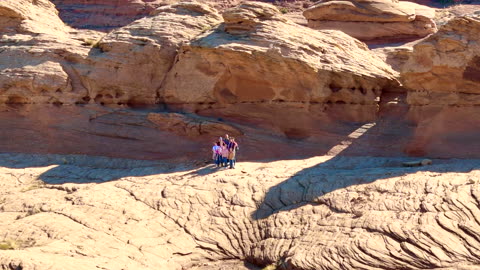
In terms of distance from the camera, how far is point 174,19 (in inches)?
886

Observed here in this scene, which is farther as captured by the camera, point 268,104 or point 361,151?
point 268,104

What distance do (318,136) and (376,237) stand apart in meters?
6.52

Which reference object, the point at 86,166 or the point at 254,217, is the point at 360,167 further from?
Result: the point at 86,166

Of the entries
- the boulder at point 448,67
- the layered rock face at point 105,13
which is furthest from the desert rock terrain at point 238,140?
the layered rock face at point 105,13

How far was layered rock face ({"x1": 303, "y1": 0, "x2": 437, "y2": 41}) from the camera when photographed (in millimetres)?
33000

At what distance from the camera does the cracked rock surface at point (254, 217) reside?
13.6 metres

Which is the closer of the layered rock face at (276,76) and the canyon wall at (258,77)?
the canyon wall at (258,77)

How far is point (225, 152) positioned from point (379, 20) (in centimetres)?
1766

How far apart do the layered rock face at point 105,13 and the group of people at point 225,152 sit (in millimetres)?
32780

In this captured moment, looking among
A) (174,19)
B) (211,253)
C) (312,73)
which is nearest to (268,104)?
(312,73)

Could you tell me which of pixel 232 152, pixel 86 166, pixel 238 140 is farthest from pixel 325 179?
pixel 86 166

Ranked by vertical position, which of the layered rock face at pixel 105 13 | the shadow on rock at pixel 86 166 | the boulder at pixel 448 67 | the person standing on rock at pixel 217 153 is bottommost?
the shadow on rock at pixel 86 166

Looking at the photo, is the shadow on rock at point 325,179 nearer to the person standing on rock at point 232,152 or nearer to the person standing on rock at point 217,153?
the person standing on rock at point 232,152

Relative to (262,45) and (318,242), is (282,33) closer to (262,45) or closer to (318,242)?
(262,45)
